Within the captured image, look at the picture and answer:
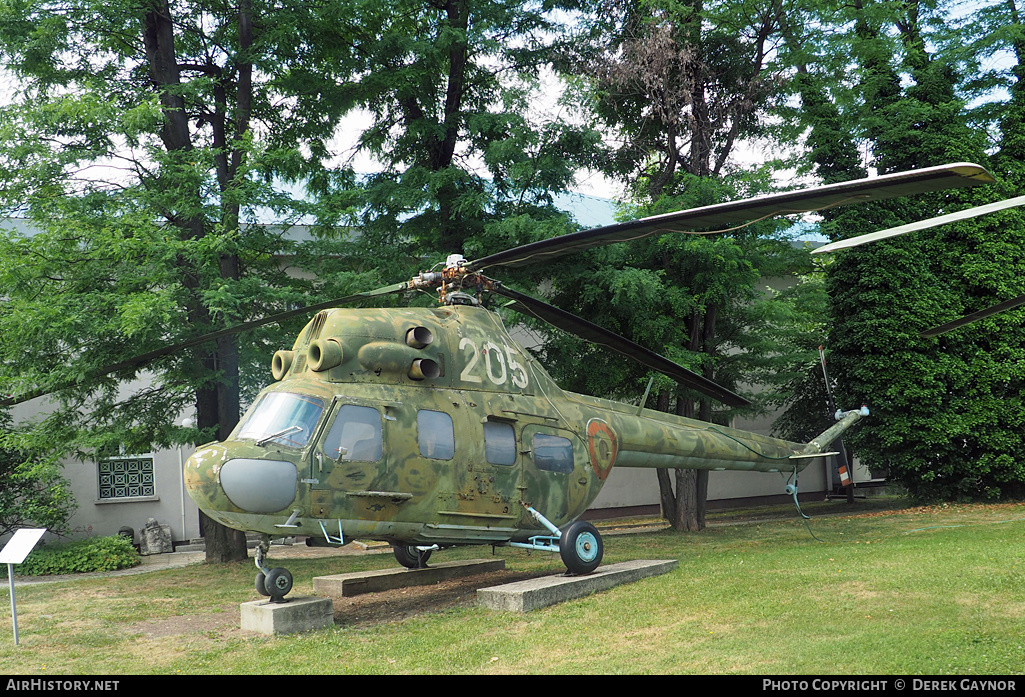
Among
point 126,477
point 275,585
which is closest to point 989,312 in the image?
point 275,585

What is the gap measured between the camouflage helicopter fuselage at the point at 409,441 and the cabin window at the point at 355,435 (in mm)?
12

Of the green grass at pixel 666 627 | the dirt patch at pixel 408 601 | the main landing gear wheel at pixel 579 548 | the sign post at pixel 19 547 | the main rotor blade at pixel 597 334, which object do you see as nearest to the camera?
the green grass at pixel 666 627

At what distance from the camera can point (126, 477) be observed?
1773cm

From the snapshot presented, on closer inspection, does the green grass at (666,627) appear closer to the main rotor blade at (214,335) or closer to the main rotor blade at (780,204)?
the main rotor blade at (214,335)

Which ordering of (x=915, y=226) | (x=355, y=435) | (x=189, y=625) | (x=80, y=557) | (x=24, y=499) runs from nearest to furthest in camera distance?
(x=915, y=226) < (x=355, y=435) < (x=189, y=625) < (x=80, y=557) < (x=24, y=499)

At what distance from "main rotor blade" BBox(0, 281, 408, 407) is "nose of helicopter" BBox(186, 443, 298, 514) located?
6.04 ft

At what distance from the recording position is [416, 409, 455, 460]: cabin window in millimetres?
8773

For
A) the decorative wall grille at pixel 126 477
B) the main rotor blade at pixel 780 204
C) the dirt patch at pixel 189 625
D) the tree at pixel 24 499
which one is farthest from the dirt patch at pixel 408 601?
the decorative wall grille at pixel 126 477

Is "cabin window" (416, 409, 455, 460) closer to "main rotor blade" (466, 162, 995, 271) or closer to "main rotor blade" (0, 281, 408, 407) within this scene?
"main rotor blade" (0, 281, 408, 407)

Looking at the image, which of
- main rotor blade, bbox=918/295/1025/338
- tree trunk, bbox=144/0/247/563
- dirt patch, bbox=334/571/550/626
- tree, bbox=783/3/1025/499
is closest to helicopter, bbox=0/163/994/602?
dirt patch, bbox=334/571/550/626

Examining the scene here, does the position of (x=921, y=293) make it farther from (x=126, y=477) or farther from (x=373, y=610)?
(x=126, y=477)

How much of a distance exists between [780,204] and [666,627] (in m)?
4.08

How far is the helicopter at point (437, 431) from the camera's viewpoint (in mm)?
7660

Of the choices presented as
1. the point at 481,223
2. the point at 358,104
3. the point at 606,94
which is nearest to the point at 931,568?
the point at 481,223
